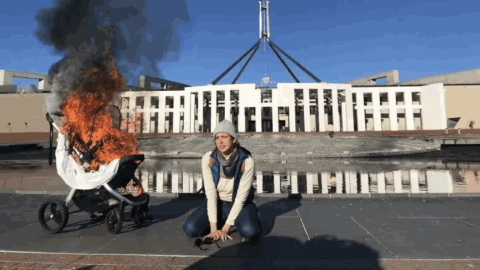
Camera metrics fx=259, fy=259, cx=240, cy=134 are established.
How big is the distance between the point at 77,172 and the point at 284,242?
2.83 m

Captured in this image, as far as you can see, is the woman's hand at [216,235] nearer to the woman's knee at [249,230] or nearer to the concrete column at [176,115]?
the woman's knee at [249,230]

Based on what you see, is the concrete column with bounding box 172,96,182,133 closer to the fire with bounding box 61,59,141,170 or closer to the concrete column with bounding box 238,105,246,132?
the concrete column with bounding box 238,105,246,132

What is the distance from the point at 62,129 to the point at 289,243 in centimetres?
344

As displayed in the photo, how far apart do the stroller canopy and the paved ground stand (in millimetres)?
687

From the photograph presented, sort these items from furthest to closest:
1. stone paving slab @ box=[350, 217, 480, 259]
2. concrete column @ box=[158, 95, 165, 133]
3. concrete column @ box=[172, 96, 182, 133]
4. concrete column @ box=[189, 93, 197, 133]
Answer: concrete column @ box=[172, 96, 182, 133] < concrete column @ box=[158, 95, 165, 133] < concrete column @ box=[189, 93, 197, 133] < stone paving slab @ box=[350, 217, 480, 259]

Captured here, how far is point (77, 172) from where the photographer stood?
11.3 ft

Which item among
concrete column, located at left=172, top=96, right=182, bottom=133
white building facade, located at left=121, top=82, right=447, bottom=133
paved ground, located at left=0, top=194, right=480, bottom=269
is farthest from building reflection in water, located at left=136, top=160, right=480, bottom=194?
concrete column, located at left=172, top=96, right=182, bottom=133

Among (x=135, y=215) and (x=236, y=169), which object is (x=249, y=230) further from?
(x=135, y=215)

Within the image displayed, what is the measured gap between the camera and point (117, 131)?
4.04 meters

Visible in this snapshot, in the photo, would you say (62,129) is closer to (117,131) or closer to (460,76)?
(117,131)

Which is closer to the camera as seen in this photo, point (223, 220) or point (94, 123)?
point (223, 220)

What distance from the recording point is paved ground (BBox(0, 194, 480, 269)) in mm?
2518

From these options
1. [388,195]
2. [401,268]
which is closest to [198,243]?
[401,268]

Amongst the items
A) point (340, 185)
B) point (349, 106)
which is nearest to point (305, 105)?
point (349, 106)
